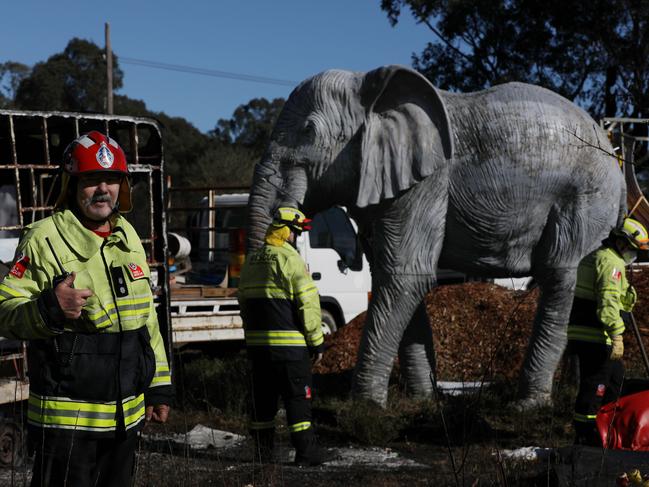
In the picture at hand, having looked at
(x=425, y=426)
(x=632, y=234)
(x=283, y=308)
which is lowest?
(x=425, y=426)

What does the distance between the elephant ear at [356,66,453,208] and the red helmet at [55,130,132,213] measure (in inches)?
179

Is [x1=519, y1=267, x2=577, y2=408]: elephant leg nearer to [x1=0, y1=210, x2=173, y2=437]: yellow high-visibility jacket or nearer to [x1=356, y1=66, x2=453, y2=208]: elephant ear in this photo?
[x1=356, y1=66, x2=453, y2=208]: elephant ear

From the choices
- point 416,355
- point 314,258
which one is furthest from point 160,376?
point 314,258

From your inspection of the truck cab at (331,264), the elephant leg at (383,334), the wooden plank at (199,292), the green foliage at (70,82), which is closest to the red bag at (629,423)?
the elephant leg at (383,334)

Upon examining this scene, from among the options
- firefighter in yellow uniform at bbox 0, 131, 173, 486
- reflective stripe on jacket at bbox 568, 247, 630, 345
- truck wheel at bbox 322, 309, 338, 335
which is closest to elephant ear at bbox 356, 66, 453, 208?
reflective stripe on jacket at bbox 568, 247, 630, 345

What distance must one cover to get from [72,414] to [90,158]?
1.01 metres

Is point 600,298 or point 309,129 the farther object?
point 309,129

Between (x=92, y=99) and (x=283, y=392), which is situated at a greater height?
(x=92, y=99)

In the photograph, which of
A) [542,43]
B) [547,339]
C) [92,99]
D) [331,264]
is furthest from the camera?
[92,99]

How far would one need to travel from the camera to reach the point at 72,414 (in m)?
3.87

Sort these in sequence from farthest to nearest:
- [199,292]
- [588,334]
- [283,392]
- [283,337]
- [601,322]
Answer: [199,292] < [588,334] < [601,322] < [283,392] < [283,337]

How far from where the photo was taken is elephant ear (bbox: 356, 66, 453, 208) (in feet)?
28.0

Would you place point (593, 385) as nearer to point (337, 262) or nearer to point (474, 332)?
point (474, 332)

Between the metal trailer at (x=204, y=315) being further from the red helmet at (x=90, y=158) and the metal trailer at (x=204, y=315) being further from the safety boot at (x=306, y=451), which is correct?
the red helmet at (x=90, y=158)
